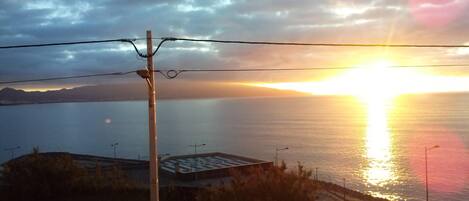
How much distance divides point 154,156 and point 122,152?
80.5 m

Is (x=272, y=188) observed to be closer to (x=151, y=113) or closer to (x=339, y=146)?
(x=151, y=113)

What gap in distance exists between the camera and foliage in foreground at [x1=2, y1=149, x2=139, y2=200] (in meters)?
20.8

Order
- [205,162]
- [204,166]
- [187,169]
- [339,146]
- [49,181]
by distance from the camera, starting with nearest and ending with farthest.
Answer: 1. [49,181]
2. [187,169]
3. [204,166]
4. [205,162]
5. [339,146]

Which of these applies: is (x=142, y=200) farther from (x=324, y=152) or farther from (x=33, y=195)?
(x=324, y=152)

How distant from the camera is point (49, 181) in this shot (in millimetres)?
21359

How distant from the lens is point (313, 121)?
142125mm

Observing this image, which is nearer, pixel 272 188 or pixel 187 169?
pixel 272 188

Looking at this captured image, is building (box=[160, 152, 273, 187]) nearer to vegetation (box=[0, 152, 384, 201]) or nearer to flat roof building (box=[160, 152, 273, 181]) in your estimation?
flat roof building (box=[160, 152, 273, 181])

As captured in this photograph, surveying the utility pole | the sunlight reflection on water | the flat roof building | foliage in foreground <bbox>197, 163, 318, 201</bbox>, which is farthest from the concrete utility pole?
the sunlight reflection on water

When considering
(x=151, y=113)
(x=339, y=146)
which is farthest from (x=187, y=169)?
(x=339, y=146)

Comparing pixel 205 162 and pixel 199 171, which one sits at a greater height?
pixel 199 171

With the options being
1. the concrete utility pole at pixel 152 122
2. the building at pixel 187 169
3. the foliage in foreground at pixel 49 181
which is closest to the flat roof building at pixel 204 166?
the building at pixel 187 169

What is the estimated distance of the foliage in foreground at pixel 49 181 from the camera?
20781mm

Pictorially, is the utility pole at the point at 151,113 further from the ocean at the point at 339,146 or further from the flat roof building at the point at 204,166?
the ocean at the point at 339,146
